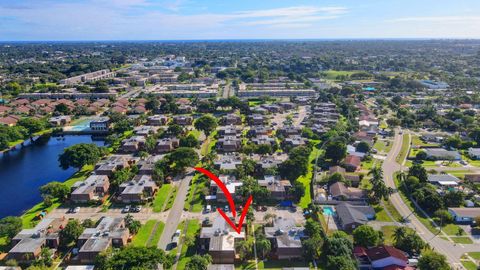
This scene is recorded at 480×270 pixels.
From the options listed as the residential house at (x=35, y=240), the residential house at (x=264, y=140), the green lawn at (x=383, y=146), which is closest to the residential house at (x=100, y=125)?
the residential house at (x=264, y=140)

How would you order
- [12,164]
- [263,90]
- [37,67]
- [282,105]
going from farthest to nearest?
[37,67], [263,90], [282,105], [12,164]

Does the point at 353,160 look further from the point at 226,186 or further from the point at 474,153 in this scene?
the point at 474,153

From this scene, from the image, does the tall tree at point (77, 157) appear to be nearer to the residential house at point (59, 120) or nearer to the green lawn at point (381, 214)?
the residential house at point (59, 120)

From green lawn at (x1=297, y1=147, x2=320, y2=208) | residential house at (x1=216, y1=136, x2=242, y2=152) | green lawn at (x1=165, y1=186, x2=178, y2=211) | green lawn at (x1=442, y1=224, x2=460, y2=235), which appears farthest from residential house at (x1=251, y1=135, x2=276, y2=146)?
green lawn at (x1=442, y1=224, x2=460, y2=235)

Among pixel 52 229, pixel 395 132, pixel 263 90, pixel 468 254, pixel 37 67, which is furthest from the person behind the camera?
pixel 37 67

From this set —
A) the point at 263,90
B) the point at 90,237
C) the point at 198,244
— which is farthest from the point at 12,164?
the point at 263,90

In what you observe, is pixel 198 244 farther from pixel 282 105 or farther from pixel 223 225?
pixel 282 105

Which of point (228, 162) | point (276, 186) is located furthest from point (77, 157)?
point (276, 186)
